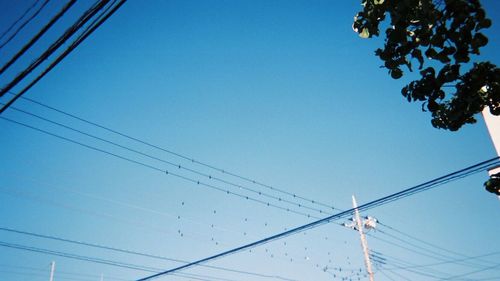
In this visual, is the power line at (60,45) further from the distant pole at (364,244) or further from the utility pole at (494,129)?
the distant pole at (364,244)

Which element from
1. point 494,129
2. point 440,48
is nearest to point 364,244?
point 494,129

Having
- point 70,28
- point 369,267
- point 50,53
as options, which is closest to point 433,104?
point 70,28

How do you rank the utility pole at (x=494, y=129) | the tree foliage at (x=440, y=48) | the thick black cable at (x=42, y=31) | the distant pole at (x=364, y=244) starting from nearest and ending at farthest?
the tree foliage at (x=440, y=48)
the thick black cable at (x=42, y=31)
the utility pole at (x=494, y=129)
the distant pole at (x=364, y=244)

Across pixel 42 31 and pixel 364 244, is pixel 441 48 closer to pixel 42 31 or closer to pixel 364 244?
pixel 42 31

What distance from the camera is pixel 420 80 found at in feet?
7.56

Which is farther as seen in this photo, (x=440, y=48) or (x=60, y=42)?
(x=60, y=42)

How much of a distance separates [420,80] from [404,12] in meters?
0.48

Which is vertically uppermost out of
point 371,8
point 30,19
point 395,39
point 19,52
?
point 30,19

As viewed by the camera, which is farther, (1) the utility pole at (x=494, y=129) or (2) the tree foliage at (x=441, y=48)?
(1) the utility pole at (x=494, y=129)

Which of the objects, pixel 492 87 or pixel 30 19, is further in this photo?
pixel 30 19

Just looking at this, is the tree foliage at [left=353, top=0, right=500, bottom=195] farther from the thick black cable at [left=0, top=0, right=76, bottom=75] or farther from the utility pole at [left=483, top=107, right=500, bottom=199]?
the utility pole at [left=483, top=107, right=500, bottom=199]

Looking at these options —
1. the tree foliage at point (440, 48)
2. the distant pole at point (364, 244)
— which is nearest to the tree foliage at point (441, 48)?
the tree foliage at point (440, 48)

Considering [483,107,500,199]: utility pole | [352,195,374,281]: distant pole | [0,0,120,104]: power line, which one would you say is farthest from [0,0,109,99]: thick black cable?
[352,195,374,281]: distant pole

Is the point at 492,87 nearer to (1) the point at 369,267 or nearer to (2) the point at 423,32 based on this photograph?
(2) the point at 423,32
